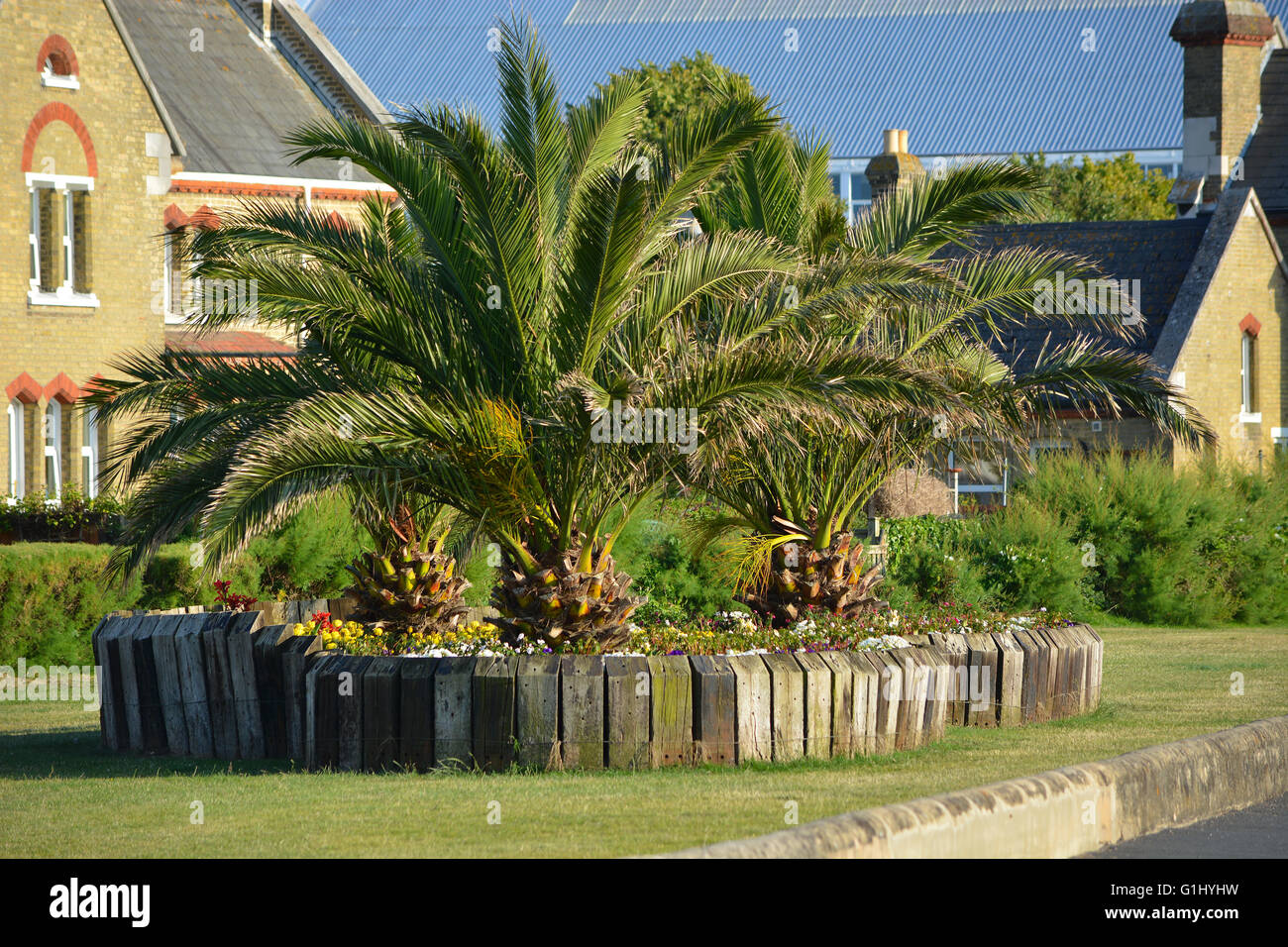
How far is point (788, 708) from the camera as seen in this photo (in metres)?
10.8

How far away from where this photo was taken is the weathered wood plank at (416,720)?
10672 millimetres

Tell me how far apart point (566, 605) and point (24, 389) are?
16173 millimetres

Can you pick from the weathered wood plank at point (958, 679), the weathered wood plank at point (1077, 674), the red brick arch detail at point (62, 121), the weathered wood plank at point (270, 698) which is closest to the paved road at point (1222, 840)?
the weathered wood plank at point (958, 679)

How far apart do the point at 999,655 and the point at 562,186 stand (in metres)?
4.74

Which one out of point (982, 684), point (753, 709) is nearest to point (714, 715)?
point (753, 709)

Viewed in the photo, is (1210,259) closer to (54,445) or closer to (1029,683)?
(1029,683)

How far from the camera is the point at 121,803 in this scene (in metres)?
9.30

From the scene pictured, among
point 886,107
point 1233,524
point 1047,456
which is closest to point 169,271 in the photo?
point 1047,456

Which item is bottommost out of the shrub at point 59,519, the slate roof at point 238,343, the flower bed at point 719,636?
the flower bed at point 719,636

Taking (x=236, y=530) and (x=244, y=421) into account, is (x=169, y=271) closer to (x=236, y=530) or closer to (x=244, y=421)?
(x=244, y=421)

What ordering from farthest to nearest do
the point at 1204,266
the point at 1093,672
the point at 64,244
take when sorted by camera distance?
the point at 1204,266, the point at 64,244, the point at 1093,672

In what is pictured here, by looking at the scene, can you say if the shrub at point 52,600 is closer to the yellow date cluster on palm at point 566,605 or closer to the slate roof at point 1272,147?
the yellow date cluster on palm at point 566,605

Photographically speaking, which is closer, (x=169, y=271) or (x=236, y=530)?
(x=236, y=530)

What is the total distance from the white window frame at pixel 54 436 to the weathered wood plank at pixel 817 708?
17.3 meters
